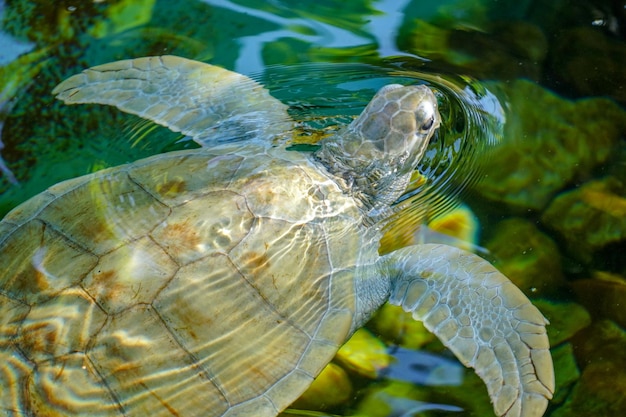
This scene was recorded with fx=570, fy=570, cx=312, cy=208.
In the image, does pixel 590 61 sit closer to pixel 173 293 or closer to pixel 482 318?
pixel 482 318

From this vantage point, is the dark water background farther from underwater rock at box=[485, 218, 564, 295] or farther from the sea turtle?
the sea turtle

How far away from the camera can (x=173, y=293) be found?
8.75 ft

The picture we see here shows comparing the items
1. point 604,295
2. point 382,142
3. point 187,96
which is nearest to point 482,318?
point 604,295

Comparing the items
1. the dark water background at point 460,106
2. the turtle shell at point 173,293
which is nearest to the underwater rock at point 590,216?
the dark water background at point 460,106

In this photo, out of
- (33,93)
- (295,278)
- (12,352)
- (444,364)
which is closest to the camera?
(12,352)

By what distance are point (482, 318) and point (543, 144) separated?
158 centimetres

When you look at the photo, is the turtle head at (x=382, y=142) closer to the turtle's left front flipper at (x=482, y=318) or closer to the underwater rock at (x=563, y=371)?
the turtle's left front flipper at (x=482, y=318)

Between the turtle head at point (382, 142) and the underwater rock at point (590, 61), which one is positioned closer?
the turtle head at point (382, 142)

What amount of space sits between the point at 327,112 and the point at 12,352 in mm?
2459

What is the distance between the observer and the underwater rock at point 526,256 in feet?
11.2

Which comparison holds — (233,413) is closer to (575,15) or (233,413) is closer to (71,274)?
(71,274)

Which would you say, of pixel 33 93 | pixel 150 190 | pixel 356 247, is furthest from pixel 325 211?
pixel 33 93

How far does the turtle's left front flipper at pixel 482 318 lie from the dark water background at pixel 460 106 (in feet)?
1.01

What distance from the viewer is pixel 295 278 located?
2924 millimetres
